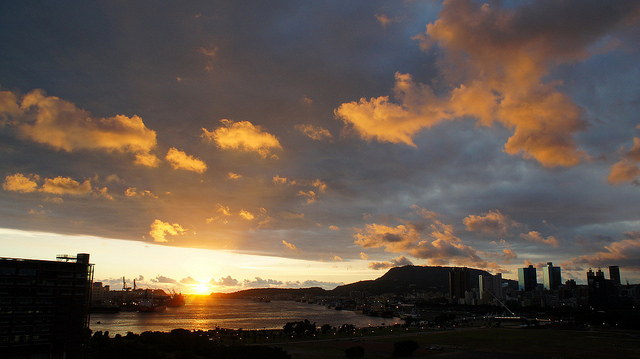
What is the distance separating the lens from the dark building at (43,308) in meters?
54.7

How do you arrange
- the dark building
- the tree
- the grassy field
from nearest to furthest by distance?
the dark building < the tree < the grassy field

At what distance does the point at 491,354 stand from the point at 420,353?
554 inches

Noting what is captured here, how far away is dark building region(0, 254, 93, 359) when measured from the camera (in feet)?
179

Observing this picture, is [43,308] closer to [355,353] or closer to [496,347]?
[355,353]

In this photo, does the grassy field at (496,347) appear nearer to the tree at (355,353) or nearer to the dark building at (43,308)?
the tree at (355,353)

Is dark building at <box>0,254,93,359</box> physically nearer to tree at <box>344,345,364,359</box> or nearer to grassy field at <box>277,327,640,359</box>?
grassy field at <box>277,327,640,359</box>

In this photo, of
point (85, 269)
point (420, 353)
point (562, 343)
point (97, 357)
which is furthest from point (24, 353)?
point (562, 343)

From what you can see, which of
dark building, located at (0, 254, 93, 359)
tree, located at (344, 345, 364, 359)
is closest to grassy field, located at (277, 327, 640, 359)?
tree, located at (344, 345, 364, 359)

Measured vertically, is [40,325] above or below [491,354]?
above

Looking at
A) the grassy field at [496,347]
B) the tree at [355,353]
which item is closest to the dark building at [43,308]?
the grassy field at [496,347]

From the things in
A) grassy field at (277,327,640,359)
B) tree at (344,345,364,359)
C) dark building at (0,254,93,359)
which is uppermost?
dark building at (0,254,93,359)

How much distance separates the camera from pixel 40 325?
56.7 metres

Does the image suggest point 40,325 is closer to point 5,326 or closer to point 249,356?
point 5,326

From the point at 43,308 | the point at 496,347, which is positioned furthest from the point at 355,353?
the point at 43,308
